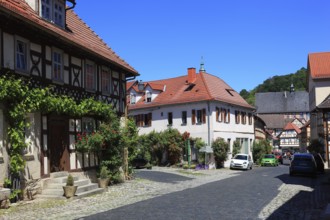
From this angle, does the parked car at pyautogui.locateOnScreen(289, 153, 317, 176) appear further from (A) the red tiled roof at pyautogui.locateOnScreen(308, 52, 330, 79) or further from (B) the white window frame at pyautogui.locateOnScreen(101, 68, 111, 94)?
(A) the red tiled roof at pyautogui.locateOnScreen(308, 52, 330, 79)

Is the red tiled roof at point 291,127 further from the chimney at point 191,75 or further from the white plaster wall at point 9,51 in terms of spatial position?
the white plaster wall at point 9,51

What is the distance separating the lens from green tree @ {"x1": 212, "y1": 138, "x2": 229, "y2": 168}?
42.2m

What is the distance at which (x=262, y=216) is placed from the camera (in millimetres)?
12109

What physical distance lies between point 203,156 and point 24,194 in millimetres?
28105

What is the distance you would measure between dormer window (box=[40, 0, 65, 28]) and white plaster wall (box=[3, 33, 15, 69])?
3.35 metres

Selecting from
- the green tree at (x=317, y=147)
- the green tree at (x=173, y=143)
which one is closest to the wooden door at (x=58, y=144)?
the green tree at (x=173, y=143)

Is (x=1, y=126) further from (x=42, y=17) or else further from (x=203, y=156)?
(x=203, y=156)

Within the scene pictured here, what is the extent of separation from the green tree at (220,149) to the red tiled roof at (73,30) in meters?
18.4

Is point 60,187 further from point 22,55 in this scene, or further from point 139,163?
point 139,163

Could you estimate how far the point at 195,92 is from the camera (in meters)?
45.8

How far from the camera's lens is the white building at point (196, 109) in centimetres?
4375

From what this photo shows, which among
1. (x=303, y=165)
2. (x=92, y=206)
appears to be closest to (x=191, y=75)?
(x=303, y=165)

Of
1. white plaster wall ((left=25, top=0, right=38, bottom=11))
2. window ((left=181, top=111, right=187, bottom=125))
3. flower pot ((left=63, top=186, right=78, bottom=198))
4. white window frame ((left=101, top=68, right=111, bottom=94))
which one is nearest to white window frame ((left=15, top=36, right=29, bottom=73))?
white plaster wall ((left=25, top=0, right=38, bottom=11))

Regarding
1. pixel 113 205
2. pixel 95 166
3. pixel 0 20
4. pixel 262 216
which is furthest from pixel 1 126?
pixel 262 216
